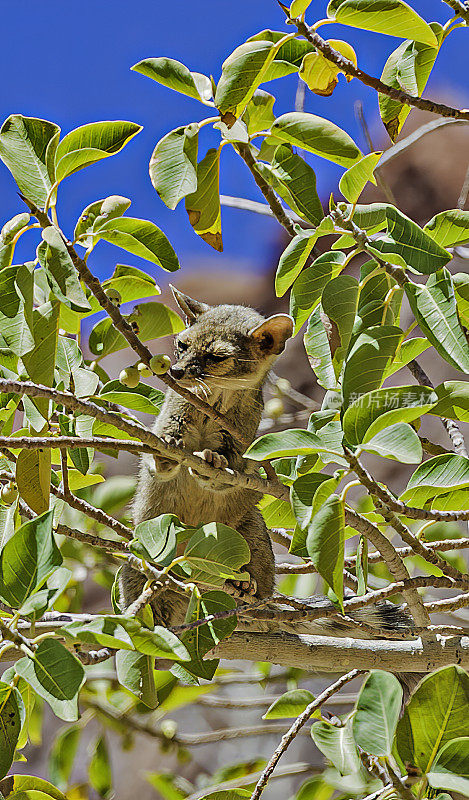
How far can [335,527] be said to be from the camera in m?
0.99

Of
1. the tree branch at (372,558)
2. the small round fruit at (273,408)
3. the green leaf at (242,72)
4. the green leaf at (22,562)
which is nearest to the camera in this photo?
the green leaf at (22,562)

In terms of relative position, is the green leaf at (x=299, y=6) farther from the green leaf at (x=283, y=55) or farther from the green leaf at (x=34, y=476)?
the green leaf at (x=34, y=476)

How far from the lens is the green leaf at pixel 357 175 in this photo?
1148mm

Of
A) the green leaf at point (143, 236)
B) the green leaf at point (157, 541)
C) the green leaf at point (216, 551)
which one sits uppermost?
the green leaf at point (143, 236)

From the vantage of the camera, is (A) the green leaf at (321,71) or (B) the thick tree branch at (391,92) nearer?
(B) the thick tree branch at (391,92)

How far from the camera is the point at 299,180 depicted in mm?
1207

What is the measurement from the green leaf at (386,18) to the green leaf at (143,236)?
0.41 meters

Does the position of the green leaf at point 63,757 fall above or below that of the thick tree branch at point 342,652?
below

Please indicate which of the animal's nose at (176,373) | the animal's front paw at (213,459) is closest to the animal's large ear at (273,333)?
the animal's nose at (176,373)

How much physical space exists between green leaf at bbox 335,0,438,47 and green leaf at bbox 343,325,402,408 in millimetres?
444

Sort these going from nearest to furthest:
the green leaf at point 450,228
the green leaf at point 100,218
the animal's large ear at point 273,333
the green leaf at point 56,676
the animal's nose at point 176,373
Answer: the green leaf at point 56,676, the green leaf at point 100,218, the green leaf at point 450,228, the animal's nose at point 176,373, the animal's large ear at point 273,333

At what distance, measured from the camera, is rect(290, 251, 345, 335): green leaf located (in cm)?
131

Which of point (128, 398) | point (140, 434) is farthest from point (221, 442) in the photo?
point (140, 434)

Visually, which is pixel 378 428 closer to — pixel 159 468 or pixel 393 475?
pixel 159 468
